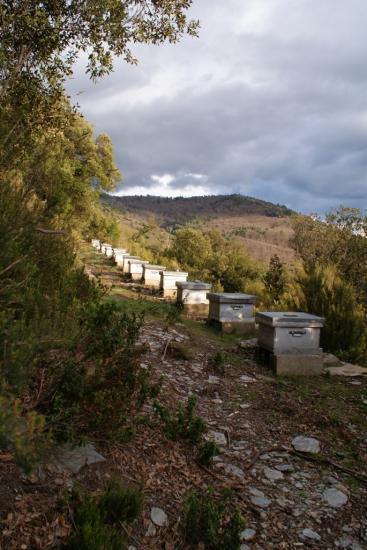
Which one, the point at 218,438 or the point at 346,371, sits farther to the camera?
the point at 346,371

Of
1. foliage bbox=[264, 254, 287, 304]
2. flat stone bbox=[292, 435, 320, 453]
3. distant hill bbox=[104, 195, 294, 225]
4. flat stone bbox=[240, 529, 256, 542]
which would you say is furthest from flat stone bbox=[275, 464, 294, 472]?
distant hill bbox=[104, 195, 294, 225]

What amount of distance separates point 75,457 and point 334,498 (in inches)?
80.3

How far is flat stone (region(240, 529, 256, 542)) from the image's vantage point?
2998 millimetres

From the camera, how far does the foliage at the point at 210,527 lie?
8.71 feet

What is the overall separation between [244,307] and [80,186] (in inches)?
463

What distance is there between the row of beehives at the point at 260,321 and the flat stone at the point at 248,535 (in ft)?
12.2

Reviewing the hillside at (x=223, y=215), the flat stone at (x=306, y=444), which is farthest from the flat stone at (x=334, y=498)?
the hillside at (x=223, y=215)

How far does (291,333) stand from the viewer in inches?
267

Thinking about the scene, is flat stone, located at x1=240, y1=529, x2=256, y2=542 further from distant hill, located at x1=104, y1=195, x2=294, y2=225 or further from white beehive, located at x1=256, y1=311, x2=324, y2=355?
distant hill, located at x1=104, y1=195, x2=294, y2=225

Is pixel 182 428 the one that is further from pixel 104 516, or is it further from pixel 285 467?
pixel 104 516

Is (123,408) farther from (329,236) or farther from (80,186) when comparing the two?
(329,236)

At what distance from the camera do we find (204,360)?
666 cm

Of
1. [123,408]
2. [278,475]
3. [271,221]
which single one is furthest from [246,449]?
[271,221]

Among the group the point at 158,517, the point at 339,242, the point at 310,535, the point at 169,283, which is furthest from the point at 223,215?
the point at 158,517
